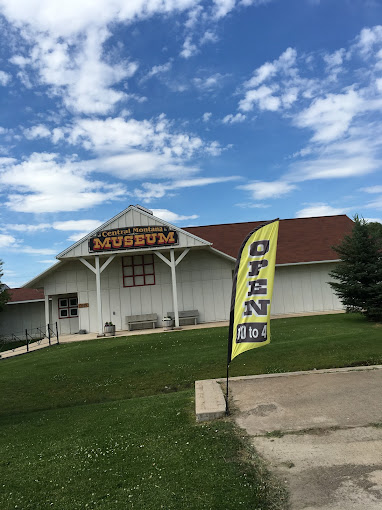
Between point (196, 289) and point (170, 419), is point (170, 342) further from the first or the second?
point (170, 419)

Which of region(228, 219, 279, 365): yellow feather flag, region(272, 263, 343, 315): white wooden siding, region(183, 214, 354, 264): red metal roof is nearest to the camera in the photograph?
region(228, 219, 279, 365): yellow feather flag

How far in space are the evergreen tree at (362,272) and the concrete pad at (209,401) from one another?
1111cm

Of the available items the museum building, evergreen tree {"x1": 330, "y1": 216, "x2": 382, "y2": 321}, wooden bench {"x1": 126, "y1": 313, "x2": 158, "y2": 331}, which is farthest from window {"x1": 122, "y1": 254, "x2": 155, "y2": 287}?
evergreen tree {"x1": 330, "y1": 216, "x2": 382, "y2": 321}

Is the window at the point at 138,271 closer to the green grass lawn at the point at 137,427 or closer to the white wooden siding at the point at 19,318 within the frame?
the green grass lawn at the point at 137,427

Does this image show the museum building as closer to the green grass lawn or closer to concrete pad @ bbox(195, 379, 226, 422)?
the green grass lawn

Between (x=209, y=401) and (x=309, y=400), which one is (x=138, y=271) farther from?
(x=309, y=400)

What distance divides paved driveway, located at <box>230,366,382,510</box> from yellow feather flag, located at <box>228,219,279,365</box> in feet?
4.02

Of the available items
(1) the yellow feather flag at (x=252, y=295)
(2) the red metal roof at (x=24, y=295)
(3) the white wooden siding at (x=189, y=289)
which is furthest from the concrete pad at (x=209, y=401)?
(2) the red metal roof at (x=24, y=295)

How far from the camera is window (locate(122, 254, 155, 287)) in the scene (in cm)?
2275

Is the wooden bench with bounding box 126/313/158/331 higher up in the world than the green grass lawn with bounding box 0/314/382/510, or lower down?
higher up

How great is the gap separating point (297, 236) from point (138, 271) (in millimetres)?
10790

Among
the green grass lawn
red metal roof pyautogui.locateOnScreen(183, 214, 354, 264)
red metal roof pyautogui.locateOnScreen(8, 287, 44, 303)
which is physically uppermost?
red metal roof pyautogui.locateOnScreen(183, 214, 354, 264)

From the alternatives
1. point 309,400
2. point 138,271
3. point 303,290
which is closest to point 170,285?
point 138,271

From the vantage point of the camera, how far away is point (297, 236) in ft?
84.7
